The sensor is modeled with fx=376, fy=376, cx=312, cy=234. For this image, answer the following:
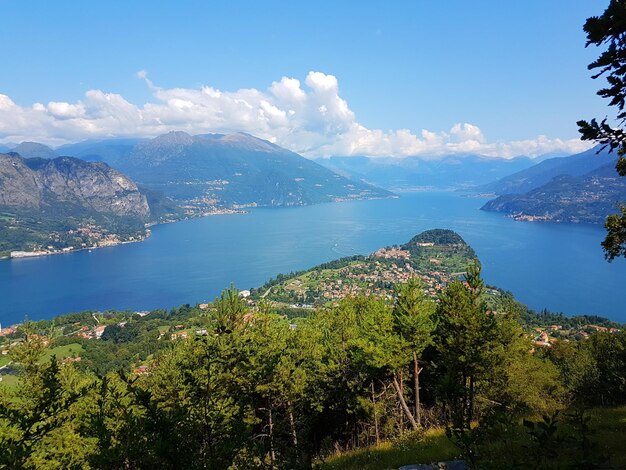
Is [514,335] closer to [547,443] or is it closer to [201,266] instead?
[547,443]

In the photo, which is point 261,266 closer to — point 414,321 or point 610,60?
point 414,321

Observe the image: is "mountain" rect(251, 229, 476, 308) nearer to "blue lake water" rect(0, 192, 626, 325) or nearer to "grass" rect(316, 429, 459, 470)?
"blue lake water" rect(0, 192, 626, 325)

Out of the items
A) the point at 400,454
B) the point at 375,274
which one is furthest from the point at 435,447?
the point at 375,274

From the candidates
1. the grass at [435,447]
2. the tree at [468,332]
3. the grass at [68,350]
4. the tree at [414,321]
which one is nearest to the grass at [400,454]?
the grass at [435,447]

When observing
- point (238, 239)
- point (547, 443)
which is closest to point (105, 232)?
point (238, 239)

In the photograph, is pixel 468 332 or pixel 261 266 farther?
pixel 261 266

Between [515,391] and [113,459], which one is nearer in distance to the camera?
[113,459]

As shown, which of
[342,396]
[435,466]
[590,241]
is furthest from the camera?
[590,241]
